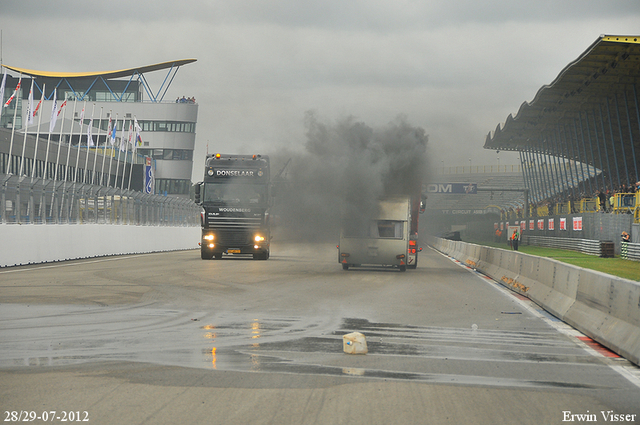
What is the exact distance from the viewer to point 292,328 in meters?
9.86

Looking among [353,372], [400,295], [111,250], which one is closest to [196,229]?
[111,250]

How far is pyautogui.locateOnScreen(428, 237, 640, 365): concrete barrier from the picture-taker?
8070 millimetres

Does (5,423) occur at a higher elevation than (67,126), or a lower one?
lower

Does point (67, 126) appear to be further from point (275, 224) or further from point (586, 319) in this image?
point (586, 319)

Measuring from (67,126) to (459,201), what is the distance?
2123 inches

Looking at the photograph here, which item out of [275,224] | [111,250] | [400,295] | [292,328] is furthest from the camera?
[111,250]

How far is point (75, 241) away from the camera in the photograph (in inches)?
1070

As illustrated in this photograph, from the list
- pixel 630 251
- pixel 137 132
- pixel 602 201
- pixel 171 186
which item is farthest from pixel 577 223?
pixel 171 186

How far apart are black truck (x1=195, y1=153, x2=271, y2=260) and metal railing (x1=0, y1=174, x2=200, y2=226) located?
497 centimetres

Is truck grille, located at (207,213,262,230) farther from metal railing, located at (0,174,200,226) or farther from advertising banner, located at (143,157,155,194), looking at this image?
advertising banner, located at (143,157,155,194)

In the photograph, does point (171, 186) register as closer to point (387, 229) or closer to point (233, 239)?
point (233, 239)

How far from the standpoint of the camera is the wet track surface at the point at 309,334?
6.86m

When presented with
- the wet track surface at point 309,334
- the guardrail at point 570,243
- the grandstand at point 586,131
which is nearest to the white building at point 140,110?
the grandstand at point 586,131

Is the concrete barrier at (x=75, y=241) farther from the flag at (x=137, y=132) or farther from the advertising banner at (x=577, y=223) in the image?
the flag at (x=137, y=132)
